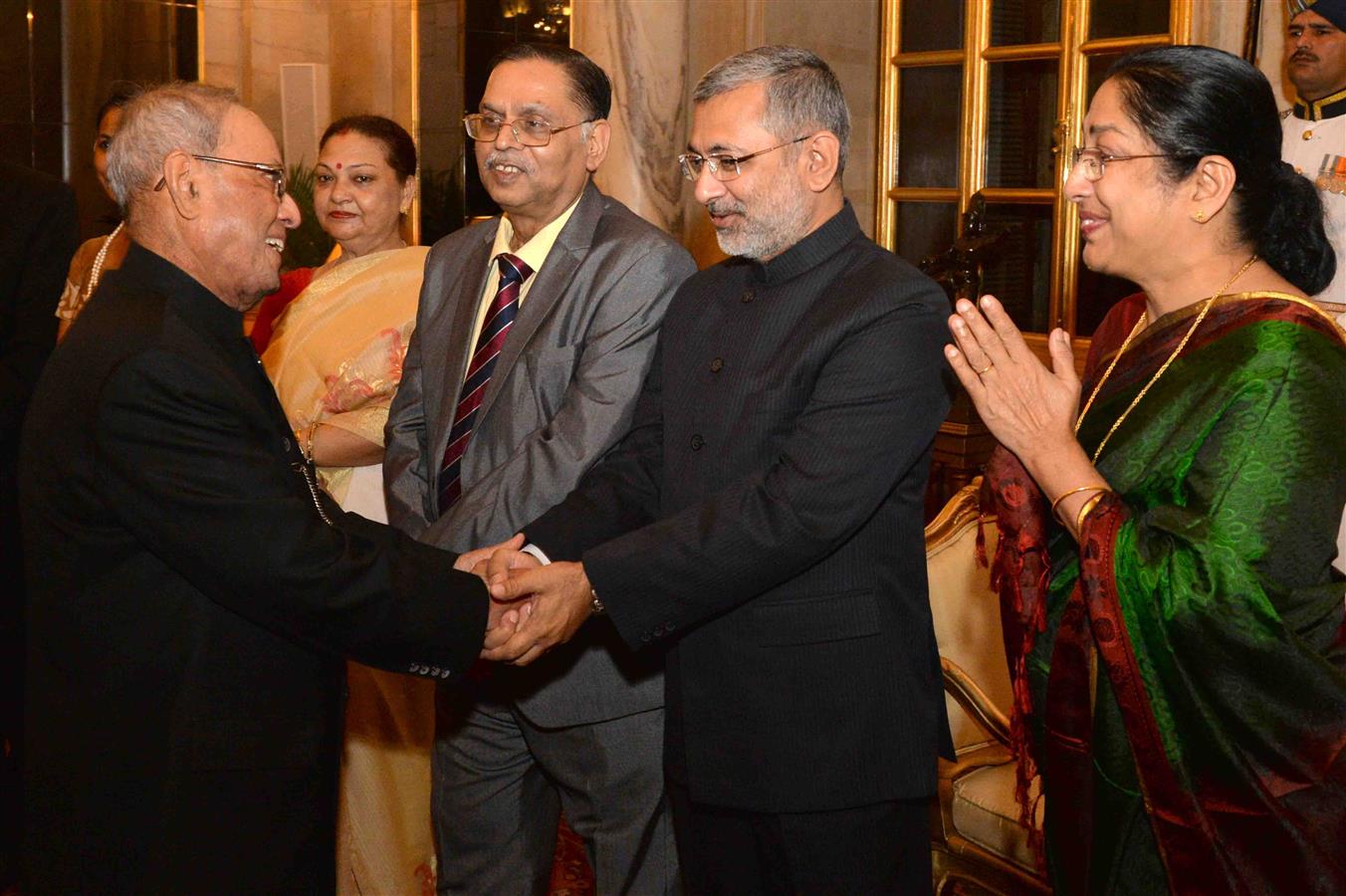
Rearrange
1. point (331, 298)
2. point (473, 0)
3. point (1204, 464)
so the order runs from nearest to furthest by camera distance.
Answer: point (1204, 464), point (331, 298), point (473, 0)

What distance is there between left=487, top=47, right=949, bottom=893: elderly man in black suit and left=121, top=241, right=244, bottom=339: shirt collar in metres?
0.72

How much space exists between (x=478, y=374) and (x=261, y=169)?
67 cm

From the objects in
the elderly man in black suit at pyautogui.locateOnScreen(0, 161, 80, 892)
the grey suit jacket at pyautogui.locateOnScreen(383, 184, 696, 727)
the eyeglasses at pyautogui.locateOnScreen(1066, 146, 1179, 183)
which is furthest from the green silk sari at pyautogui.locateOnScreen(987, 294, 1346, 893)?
the elderly man in black suit at pyautogui.locateOnScreen(0, 161, 80, 892)

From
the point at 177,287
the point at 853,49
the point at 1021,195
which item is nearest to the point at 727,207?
the point at 177,287

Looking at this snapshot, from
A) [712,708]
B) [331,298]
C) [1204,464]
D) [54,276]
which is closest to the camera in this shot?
[1204,464]

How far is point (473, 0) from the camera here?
746 cm

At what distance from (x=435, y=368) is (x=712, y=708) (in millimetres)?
1052

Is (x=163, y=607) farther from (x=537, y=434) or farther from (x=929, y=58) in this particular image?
(x=929, y=58)

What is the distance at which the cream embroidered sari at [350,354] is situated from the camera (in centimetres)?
340

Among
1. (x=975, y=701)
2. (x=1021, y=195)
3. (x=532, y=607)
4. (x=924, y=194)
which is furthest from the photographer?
(x=924, y=194)

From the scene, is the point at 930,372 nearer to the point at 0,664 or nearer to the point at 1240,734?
the point at 1240,734

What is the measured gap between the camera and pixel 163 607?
208 cm

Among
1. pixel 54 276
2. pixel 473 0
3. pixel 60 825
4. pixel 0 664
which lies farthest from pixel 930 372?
pixel 473 0

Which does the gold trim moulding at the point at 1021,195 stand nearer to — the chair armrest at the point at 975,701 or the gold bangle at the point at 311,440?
the chair armrest at the point at 975,701
